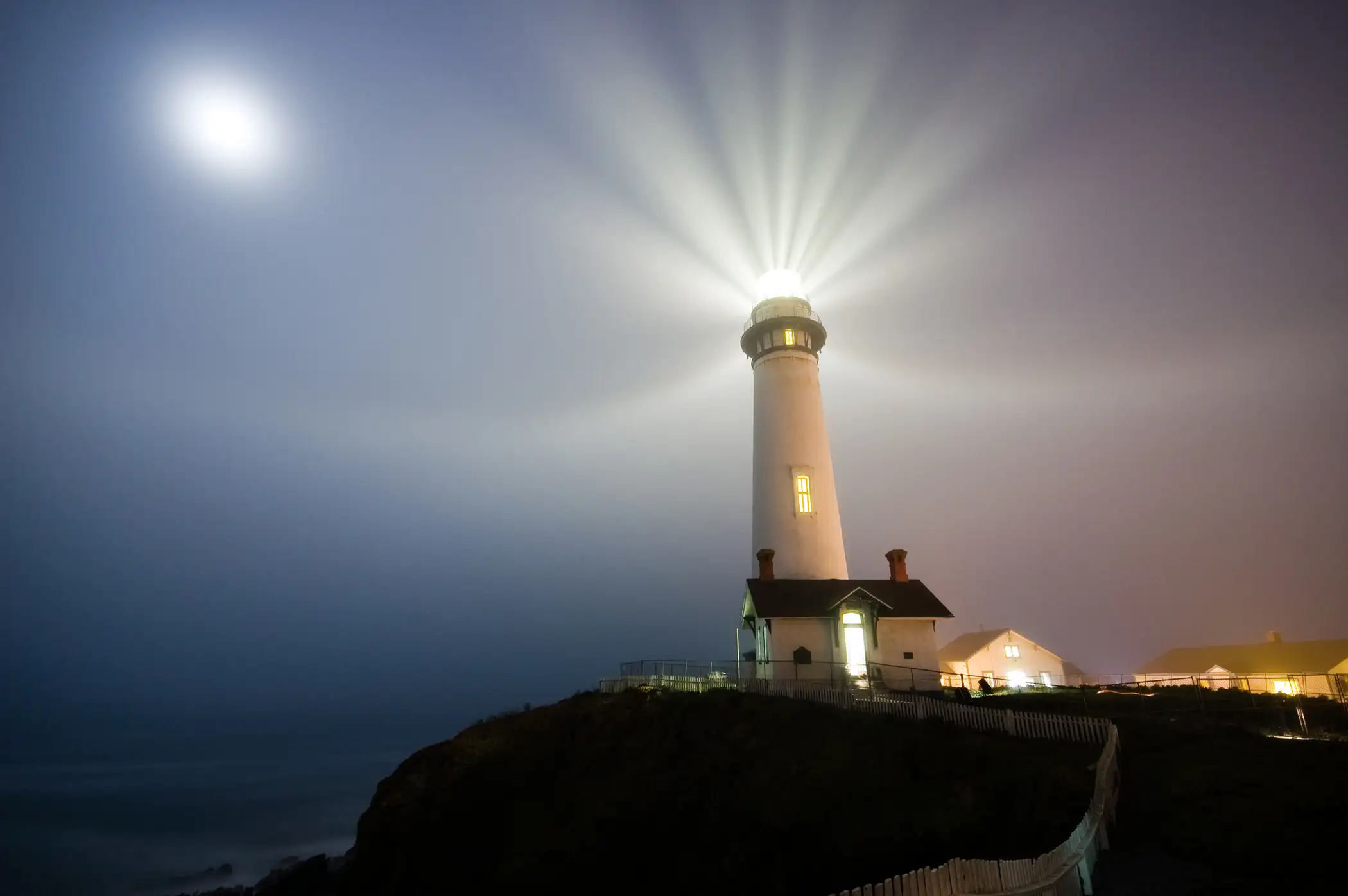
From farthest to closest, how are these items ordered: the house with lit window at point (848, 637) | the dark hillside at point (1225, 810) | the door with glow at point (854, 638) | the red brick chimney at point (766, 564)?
the red brick chimney at point (766, 564)
the door with glow at point (854, 638)
the house with lit window at point (848, 637)
the dark hillside at point (1225, 810)

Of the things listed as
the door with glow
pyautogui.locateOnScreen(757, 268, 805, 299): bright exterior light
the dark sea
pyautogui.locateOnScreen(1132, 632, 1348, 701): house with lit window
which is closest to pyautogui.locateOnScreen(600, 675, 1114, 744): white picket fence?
the door with glow

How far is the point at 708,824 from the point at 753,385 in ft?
76.4

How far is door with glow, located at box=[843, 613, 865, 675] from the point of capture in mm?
30203

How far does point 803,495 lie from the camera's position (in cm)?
3597

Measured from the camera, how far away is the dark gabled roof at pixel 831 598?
99.1 ft

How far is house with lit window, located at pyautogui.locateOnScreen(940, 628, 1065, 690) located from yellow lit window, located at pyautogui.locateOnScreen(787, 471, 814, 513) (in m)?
16.2

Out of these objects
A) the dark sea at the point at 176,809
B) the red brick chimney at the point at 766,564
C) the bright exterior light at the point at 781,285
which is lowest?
the dark sea at the point at 176,809

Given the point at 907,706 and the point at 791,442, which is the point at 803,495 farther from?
the point at 907,706

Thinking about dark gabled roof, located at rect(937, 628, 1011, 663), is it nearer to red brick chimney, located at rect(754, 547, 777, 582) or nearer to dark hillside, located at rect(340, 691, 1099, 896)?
red brick chimney, located at rect(754, 547, 777, 582)

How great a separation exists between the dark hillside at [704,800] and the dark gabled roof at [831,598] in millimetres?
5188

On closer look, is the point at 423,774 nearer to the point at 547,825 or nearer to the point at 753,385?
the point at 547,825

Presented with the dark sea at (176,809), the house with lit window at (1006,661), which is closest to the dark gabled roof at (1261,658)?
the house with lit window at (1006,661)

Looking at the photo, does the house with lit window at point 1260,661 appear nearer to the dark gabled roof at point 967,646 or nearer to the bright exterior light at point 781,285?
the dark gabled roof at point 967,646

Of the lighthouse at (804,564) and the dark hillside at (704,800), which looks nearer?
the dark hillside at (704,800)
